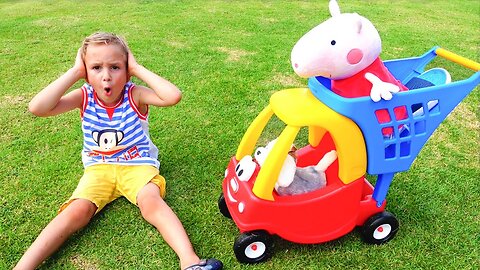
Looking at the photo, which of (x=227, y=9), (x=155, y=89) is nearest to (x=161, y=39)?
(x=227, y=9)

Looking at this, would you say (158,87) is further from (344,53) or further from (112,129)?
(344,53)

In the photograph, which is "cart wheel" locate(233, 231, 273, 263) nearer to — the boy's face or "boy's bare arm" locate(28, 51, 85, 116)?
the boy's face

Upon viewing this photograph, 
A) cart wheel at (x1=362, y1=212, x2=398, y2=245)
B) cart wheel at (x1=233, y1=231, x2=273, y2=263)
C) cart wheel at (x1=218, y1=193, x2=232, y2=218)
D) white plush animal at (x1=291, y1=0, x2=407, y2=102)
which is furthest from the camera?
cart wheel at (x1=218, y1=193, x2=232, y2=218)

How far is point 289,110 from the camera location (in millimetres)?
1696

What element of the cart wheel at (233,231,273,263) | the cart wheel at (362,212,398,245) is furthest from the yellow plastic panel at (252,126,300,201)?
the cart wheel at (362,212,398,245)

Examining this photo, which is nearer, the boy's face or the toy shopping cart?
the toy shopping cart

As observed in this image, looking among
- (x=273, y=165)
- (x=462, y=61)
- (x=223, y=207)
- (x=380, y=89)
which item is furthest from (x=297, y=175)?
(x=462, y=61)

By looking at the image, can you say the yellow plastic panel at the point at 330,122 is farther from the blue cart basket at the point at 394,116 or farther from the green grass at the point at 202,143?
the green grass at the point at 202,143

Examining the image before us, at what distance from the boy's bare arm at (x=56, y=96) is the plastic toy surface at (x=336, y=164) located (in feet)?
2.46

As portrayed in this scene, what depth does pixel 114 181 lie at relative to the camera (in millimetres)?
2146

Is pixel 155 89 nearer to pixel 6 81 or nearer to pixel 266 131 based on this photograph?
pixel 266 131

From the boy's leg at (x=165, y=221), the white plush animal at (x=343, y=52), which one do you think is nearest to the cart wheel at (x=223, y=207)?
the boy's leg at (x=165, y=221)

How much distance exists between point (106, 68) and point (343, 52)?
96cm

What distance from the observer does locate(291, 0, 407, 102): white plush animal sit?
1.61m
